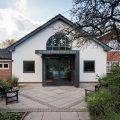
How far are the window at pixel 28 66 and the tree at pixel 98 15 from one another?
10.8 m

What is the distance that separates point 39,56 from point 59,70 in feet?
8.41

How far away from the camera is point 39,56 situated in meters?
22.7

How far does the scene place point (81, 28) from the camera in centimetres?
1350

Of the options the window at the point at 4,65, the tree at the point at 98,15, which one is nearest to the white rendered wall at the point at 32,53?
the window at the point at 4,65

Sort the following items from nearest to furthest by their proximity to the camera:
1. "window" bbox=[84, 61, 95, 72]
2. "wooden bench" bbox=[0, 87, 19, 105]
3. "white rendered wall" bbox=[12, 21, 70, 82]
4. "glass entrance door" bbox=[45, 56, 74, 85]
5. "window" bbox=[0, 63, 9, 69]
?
"wooden bench" bbox=[0, 87, 19, 105]
"white rendered wall" bbox=[12, 21, 70, 82]
"glass entrance door" bbox=[45, 56, 74, 85]
"window" bbox=[84, 61, 95, 72]
"window" bbox=[0, 63, 9, 69]

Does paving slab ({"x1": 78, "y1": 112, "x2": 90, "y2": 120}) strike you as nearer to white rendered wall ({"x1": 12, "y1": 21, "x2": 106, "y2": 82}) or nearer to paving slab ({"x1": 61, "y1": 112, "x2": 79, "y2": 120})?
paving slab ({"x1": 61, "y1": 112, "x2": 79, "y2": 120})

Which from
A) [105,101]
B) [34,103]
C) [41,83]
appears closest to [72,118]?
[105,101]

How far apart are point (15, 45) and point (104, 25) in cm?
1240

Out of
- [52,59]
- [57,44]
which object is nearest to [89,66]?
[52,59]

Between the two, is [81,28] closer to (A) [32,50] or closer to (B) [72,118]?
(B) [72,118]

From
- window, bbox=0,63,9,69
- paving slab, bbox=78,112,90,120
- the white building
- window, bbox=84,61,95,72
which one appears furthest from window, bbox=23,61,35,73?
paving slab, bbox=78,112,90,120

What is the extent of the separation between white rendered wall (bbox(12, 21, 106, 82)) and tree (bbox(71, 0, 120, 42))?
947cm

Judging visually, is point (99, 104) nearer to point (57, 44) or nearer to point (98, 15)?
point (98, 15)

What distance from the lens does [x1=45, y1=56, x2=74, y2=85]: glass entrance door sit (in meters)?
22.6
